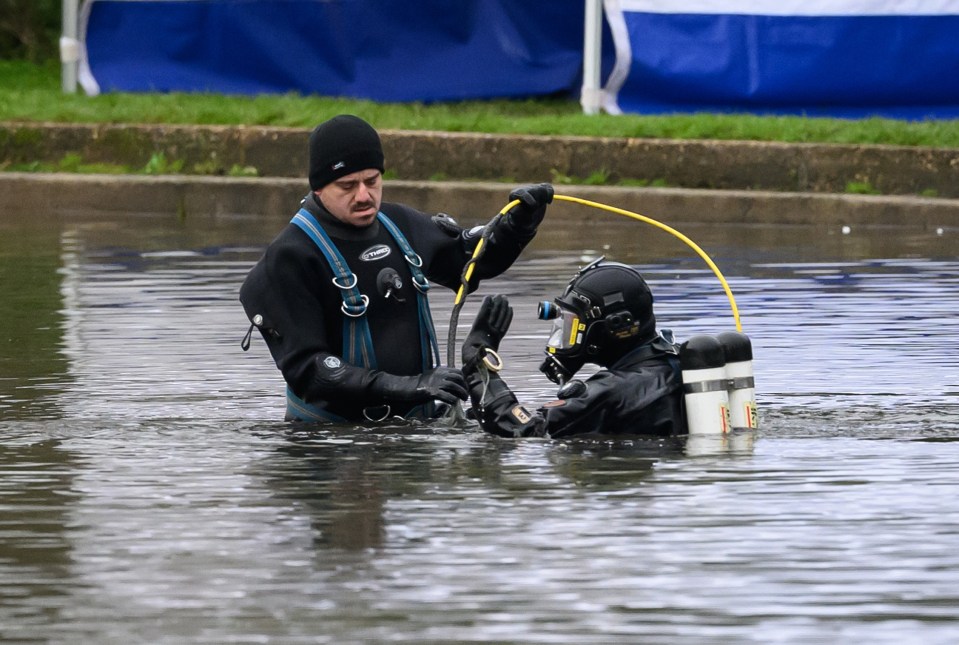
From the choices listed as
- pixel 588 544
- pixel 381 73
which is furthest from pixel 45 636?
pixel 381 73

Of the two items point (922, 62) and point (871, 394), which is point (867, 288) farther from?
point (922, 62)

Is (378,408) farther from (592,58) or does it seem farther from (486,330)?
(592,58)

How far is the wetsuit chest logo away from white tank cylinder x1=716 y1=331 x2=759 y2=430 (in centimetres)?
121

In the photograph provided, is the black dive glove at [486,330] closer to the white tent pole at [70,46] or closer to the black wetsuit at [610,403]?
the black wetsuit at [610,403]

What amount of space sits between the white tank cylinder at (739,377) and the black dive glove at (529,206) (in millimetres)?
791

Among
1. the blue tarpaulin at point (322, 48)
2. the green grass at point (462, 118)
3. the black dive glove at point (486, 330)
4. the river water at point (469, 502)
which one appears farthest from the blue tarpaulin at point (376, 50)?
the black dive glove at point (486, 330)

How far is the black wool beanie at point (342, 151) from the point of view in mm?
7455

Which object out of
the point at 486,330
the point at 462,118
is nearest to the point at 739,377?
the point at 486,330

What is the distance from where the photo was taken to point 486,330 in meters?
7.47

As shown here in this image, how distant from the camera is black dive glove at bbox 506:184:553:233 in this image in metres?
7.57

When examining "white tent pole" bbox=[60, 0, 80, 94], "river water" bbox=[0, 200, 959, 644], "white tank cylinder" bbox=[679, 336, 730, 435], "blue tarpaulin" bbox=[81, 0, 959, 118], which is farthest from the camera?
"white tent pole" bbox=[60, 0, 80, 94]

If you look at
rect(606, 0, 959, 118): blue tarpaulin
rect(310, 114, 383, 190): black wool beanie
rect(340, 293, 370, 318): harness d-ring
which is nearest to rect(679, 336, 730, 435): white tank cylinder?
rect(340, 293, 370, 318): harness d-ring

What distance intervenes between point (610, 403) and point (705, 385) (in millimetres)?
335

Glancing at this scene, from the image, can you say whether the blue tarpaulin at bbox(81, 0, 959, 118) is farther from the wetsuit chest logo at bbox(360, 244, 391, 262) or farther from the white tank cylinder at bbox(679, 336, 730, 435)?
the white tank cylinder at bbox(679, 336, 730, 435)
